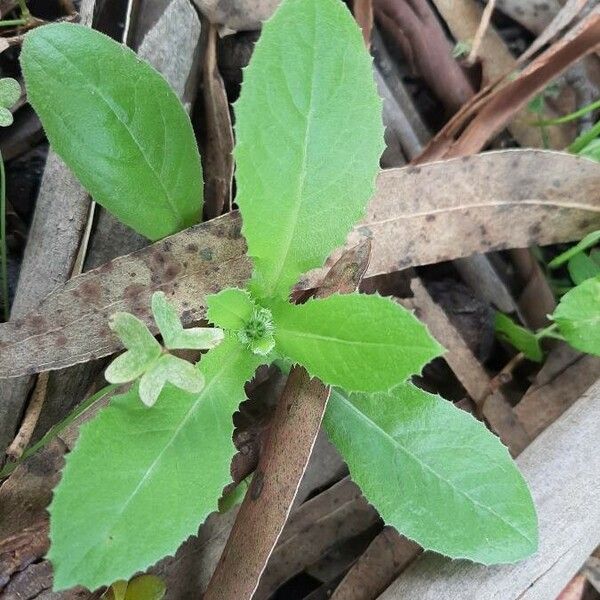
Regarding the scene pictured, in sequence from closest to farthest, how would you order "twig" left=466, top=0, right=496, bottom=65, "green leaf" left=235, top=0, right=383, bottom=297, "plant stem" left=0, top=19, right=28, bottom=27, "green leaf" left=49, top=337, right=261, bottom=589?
"green leaf" left=49, top=337, right=261, bottom=589 < "green leaf" left=235, top=0, right=383, bottom=297 < "plant stem" left=0, top=19, right=28, bottom=27 < "twig" left=466, top=0, right=496, bottom=65

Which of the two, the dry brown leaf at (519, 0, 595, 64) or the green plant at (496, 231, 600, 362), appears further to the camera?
the dry brown leaf at (519, 0, 595, 64)

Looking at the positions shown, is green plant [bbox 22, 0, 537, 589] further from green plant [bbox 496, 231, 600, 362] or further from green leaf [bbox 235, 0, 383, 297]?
green plant [bbox 496, 231, 600, 362]

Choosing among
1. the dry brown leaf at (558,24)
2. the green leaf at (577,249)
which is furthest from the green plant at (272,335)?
the dry brown leaf at (558,24)

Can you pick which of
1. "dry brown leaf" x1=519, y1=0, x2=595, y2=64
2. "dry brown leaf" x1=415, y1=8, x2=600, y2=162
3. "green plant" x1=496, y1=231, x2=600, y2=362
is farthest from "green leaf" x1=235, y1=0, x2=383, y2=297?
"dry brown leaf" x1=519, y1=0, x2=595, y2=64

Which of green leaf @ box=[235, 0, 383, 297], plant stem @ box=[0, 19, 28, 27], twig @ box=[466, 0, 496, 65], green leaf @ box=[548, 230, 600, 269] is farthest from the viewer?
twig @ box=[466, 0, 496, 65]

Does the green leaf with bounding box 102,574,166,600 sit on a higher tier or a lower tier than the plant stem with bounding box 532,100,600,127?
lower

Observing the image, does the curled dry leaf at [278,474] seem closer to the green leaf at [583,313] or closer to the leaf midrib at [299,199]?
the leaf midrib at [299,199]

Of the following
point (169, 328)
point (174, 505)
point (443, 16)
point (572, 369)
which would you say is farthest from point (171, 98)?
point (572, 369)
